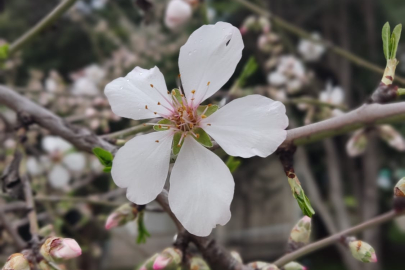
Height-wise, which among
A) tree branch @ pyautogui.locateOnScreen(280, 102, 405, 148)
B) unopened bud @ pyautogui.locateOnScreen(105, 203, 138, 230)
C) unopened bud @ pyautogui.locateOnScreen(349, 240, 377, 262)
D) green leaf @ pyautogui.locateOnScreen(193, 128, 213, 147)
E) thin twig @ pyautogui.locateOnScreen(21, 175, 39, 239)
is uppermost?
green leaf @ pyautogui.locateOnScreen(193, 128, 213, 147)

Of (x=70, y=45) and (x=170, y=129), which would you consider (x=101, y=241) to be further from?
(x=170, y=129)

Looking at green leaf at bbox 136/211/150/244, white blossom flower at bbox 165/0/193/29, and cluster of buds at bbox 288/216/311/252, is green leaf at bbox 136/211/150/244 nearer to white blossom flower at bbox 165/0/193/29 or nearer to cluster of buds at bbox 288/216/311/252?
cluster of buds at bbox 288/216/311/252

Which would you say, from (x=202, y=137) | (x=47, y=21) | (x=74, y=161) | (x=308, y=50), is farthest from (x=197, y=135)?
(x=308, y=50)

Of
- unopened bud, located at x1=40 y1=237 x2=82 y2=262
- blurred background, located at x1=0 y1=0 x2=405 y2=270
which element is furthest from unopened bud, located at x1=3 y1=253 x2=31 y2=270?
blurred background, located at x1=0 y1=0 x2=405 y2=270

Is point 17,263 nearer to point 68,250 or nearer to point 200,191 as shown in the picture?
point 68,250

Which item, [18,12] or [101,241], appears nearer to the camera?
[101,241]

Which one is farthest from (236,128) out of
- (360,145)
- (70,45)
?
(70,45)
